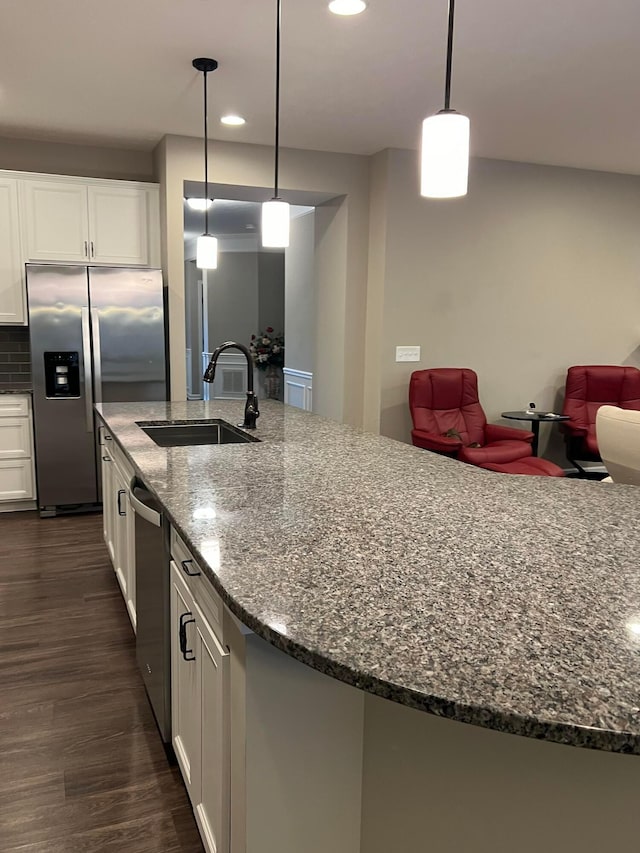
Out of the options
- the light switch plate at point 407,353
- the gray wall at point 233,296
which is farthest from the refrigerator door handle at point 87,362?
the gray wall at point 233,296

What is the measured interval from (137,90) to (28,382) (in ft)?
7.97

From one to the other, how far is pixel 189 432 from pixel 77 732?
1443 mm

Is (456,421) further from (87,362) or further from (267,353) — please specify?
(267,353)

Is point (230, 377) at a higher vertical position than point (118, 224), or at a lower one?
lower

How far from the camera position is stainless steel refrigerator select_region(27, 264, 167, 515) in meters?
4.73

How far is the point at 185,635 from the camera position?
5.86ft

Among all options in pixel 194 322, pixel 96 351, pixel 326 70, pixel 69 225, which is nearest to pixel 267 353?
pixel 194 322

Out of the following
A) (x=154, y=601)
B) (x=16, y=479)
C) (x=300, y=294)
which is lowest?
(x=16, y=479)

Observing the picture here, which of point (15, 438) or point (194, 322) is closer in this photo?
point (15, 438)

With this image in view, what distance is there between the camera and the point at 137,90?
3.97 meters

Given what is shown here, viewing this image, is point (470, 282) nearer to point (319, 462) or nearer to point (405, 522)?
point (319, 462)

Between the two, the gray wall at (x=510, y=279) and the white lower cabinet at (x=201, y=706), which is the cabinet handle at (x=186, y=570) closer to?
the white lower cabinet at (x=201, y=706)

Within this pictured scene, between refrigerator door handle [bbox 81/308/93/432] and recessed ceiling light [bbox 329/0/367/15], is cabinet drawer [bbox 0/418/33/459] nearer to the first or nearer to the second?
refrigerator door handle [bbox 81/308/93/432]

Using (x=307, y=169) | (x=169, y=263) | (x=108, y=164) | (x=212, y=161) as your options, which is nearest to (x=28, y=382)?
(x=169, y=263)
